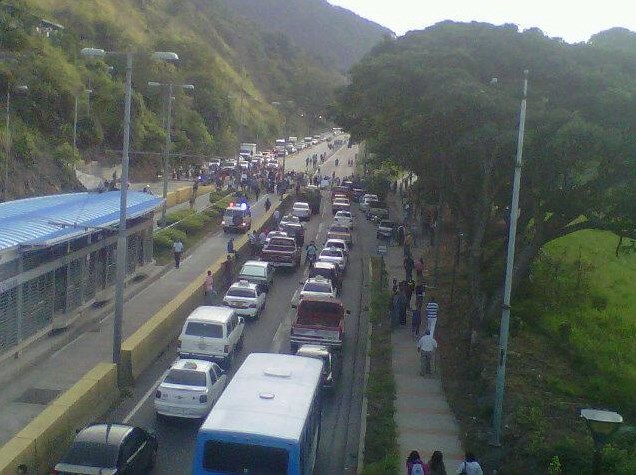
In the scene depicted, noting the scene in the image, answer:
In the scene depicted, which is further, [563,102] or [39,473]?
[563,102]

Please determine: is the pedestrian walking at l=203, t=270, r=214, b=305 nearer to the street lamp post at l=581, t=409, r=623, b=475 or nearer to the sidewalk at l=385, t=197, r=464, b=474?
the sidewalk at l=385, t=197, r=464, b=474

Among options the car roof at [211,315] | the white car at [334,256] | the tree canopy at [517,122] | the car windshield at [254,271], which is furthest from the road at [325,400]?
the tree canopy at [517,122]

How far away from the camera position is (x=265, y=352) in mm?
23453

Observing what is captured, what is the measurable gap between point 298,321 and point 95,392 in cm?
735

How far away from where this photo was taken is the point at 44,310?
22.1 metres

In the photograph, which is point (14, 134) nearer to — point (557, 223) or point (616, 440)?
point (557, 223)

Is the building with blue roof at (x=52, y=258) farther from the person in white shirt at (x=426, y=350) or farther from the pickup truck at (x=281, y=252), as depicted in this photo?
the person in white shirt at (x=426, y=350)

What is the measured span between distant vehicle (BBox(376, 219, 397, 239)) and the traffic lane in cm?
1664

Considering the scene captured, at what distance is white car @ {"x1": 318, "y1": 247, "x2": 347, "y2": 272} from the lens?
117ft

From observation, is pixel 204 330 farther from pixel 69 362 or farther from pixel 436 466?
pixel 436 466

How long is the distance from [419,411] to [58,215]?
1200 cm

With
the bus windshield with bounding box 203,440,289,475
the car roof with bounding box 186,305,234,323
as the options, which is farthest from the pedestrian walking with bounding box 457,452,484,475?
the car roof with bounding box 186,305,234,323

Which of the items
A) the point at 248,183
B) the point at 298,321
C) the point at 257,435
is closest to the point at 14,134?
the point at 248,183

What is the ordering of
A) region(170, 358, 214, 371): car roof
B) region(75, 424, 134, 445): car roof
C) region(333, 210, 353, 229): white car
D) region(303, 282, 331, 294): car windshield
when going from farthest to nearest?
region(333, 210, 353, 229): white car
region(303, 282, 331, 294): car windshield
region(170, 358, 214, 371): car roof
region(75, 424, 134, 445): car roof
